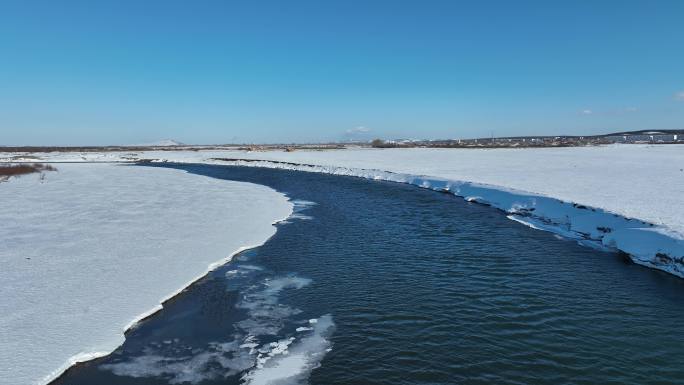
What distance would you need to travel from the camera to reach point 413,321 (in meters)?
8.98

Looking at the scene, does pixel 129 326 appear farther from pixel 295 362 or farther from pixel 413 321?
pixel 413 321

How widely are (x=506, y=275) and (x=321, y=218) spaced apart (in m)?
10.6

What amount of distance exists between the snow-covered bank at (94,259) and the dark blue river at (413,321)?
52 cm

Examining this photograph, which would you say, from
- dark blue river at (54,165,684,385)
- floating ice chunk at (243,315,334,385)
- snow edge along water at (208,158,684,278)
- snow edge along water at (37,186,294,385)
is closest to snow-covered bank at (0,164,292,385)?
snow edge along water at (37,186,294,385)

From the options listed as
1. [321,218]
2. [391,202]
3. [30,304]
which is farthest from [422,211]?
[30,304]

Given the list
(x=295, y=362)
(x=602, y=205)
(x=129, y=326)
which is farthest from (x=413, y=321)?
(x=602, y=205)

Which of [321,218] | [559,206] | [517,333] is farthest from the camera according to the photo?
[321,218]

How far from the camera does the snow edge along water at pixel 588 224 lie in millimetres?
12336

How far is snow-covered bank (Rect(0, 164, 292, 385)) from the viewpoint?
741 centimetres

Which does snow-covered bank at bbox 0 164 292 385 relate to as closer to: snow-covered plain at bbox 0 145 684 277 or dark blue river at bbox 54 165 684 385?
dark blue river at bbox 54 165 684 385

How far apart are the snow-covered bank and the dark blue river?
0.52 metres

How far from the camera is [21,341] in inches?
284

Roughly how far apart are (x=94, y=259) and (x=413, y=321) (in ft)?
29.5

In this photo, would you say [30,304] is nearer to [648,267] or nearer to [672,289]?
[672,289]
